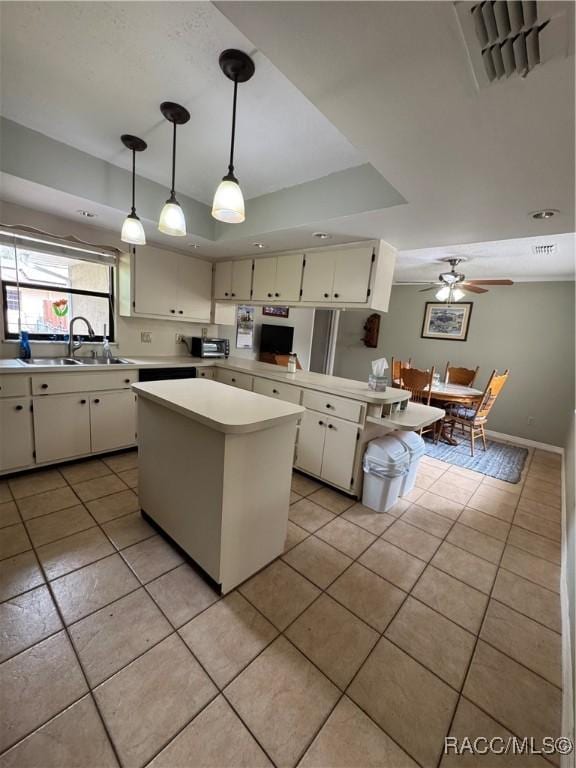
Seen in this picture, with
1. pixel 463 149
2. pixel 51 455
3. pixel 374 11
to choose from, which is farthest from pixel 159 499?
pixel 463 149

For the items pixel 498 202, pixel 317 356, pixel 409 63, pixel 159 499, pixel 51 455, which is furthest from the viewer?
pixel 317 356

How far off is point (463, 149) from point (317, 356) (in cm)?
511

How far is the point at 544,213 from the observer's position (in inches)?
69.1

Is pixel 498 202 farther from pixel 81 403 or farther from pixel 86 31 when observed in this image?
pixel 81 403

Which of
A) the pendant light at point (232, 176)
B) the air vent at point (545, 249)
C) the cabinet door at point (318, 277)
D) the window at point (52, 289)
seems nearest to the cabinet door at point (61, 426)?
the window at point (52, 289)

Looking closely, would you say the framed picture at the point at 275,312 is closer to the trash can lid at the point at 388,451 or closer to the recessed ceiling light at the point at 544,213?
the trash can lid at the point at 388,451

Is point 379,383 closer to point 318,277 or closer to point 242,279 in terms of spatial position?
point 318,277

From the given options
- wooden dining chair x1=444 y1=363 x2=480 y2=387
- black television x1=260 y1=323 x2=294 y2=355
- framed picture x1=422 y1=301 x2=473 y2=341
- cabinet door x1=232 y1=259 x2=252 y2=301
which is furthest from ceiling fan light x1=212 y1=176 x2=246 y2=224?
framed picture x1=422 y1=301 x2=473 y2=341

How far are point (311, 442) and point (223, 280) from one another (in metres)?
2.33

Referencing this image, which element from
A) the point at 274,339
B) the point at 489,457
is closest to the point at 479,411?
the point at 489,457

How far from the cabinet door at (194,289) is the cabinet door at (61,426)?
150cm

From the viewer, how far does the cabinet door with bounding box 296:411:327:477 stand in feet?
8.77

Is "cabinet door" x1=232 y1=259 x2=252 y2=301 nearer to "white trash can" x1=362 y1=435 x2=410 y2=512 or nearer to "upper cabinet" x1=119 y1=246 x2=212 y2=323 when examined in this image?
"upper cabinet" x1=119 y1=246 x2=212 y2=323

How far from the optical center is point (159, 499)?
189 centimetres
